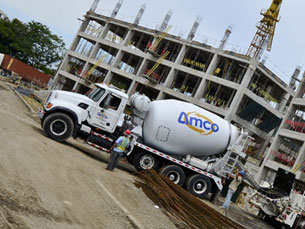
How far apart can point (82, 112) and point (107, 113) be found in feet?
3.60

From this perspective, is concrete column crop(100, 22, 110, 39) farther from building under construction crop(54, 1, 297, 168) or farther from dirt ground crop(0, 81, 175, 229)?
dirt ground crop(0, 81, 175, 229)

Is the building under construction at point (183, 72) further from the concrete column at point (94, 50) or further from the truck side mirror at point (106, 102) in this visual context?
the truck side mirror at point (106, 102)

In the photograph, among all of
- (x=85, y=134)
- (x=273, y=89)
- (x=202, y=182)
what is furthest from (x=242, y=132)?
(x=273, y=89)

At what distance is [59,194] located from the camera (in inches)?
312

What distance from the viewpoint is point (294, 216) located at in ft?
53.1

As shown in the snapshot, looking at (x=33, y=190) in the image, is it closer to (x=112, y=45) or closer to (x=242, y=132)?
(x=242, y=132)

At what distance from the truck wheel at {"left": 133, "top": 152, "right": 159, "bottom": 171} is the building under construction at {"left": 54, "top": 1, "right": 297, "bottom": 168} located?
17.9 metres

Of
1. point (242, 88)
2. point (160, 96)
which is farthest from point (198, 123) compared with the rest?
point (160, 96)

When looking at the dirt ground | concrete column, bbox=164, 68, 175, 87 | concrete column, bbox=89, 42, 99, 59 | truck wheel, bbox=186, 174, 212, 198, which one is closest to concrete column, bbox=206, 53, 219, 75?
concrete column, bbox=164, 68, 175, 87

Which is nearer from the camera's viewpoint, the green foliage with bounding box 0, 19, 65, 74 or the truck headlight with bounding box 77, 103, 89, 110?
the truck headlight with bounding box 77, 103, 89, 110

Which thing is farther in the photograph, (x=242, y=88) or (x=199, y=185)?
(x=242, y=88)

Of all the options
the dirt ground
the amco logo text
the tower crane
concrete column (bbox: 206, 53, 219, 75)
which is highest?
the tower crane

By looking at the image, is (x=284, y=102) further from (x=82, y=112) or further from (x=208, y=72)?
(x=82, y=112)

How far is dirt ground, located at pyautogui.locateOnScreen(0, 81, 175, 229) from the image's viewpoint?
6.35 m
